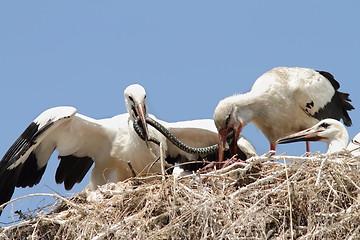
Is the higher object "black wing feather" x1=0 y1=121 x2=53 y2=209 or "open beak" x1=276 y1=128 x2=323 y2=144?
"black wing feather" x1=0 y1=121 x2=53 y2=209

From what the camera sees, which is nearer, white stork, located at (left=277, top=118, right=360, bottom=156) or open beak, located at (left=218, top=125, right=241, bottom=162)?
white stork, located at (left=277, top=118, right=360, bottom=156)

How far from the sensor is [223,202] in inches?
343

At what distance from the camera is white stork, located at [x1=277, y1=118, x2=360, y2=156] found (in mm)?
10043

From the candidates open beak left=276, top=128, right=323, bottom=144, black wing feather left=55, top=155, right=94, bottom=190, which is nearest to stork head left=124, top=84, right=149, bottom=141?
black wing feather left=55, top=155, right=94, bottom=190

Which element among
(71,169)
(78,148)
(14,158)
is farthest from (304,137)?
(14,158)

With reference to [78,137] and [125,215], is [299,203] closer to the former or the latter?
[125,215]

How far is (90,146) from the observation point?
1081cm

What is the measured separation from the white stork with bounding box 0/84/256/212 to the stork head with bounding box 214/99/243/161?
18 cm

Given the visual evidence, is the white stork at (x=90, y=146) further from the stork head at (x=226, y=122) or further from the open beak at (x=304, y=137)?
the open beak at (x=304, y=137)

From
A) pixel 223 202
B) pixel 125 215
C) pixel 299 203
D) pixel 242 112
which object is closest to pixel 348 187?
pixel 299 203

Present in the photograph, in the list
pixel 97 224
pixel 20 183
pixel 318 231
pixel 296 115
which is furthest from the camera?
pixel 296 115

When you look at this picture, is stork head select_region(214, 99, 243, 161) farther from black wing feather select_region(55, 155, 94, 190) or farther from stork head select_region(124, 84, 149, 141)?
black wing feather select_region(55, 155, 94, 190)

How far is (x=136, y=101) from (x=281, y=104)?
1760 mm

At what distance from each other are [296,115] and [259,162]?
2.37m
